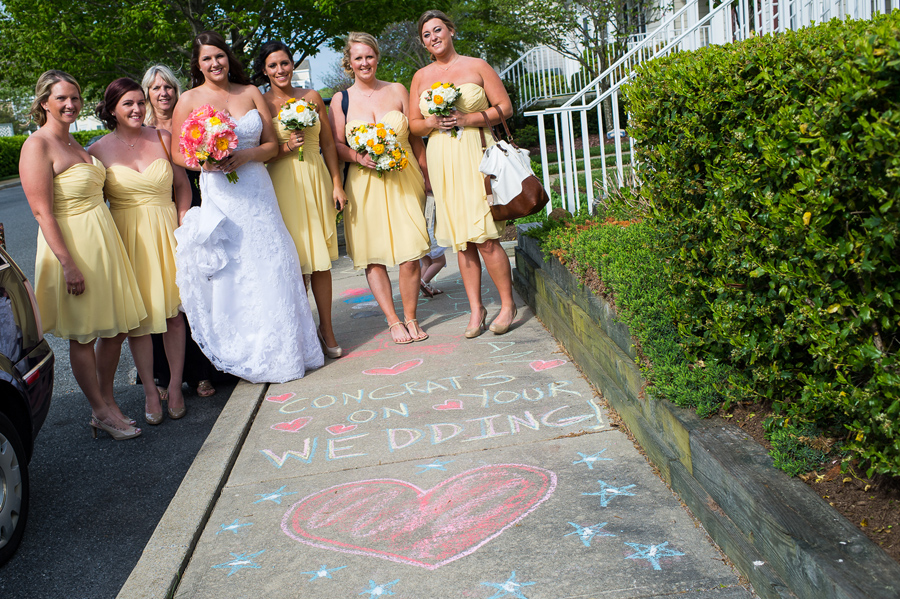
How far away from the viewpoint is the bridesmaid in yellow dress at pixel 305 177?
17.4 feet

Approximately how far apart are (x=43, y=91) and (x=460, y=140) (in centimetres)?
262

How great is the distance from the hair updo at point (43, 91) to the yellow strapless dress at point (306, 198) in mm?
1370

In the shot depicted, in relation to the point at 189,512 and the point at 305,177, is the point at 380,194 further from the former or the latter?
the point at 189,512

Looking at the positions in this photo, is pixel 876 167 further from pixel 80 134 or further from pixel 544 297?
pixel 80 134

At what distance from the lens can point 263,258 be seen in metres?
5.05

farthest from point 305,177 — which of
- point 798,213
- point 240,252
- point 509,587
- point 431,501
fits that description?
point 798,213

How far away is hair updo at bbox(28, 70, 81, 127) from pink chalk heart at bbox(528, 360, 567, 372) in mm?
3173

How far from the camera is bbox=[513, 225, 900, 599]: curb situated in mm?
2016

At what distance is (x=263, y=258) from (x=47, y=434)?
1826 mm

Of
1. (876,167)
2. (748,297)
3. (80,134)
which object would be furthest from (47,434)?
(80,134)

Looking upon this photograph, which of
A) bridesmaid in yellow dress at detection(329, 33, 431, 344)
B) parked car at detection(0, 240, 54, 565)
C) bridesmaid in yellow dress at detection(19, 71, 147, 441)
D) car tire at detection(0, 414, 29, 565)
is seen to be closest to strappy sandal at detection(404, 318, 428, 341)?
bridesmaid in yellow dress at detection(329, 33, 431, 344)

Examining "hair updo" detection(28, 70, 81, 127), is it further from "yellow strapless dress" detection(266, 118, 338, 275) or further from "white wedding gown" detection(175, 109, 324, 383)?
"yellow strapless dress" detection(266, 118, 338, 275)

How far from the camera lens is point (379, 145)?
5.22 m

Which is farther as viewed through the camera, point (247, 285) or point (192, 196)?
point (192, 196)
